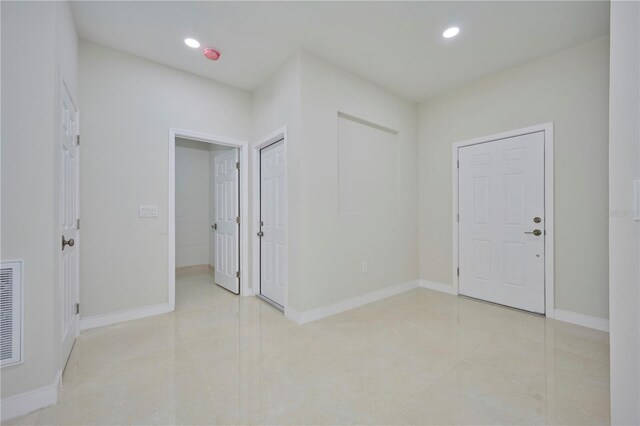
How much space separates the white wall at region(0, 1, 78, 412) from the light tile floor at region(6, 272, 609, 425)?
11.6 inches

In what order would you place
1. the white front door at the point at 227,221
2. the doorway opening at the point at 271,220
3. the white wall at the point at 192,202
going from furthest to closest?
the white wall at the point at 192,202
the white front door at the point at 227,221
the doorway opening at the point at 271,220

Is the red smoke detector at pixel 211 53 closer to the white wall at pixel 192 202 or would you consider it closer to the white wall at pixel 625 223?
the white wall at pixel 192 202

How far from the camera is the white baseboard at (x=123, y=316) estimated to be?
268 cm

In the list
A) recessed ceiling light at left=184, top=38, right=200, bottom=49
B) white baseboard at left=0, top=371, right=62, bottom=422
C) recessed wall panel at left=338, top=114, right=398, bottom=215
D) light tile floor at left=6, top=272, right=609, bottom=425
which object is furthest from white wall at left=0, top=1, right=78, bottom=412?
recessed wall panel at left=338, top=114, right=398, bottom=215

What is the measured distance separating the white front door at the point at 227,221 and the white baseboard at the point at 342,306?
1232 millimetres

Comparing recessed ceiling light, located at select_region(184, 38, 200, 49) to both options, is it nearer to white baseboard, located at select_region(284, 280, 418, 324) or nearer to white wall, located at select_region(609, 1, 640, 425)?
white baseboard, located at select_region(284, 280, 418, 324)

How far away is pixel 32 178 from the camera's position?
5.26 feet

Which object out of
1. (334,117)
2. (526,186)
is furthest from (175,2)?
(526,186)

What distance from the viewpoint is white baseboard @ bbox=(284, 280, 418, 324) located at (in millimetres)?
2871

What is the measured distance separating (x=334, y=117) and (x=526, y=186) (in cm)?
230

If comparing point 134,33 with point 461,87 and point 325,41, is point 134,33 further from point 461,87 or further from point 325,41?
point 461,87

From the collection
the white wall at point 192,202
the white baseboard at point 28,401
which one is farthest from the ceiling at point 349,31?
the white baseboard at point 28,401

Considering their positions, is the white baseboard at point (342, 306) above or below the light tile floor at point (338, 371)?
above

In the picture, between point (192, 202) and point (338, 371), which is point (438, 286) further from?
point (192, 202)
